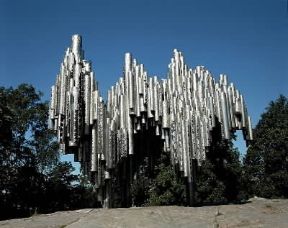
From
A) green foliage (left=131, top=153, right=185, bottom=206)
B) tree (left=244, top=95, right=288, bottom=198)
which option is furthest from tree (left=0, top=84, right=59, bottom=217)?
tree (left=244, top=95, right=288, bottom=198)

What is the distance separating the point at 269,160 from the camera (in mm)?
60281

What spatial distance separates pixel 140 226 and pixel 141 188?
94.3ft

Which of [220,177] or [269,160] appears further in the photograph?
[269,160]

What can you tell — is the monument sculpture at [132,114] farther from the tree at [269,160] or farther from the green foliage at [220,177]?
the tree at [269,160]

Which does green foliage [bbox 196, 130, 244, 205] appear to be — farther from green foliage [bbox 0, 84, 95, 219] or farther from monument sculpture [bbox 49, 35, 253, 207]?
monument sculpture [bbox 49, 35, 253, 207]

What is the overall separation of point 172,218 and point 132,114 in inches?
269

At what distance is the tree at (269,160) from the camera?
187 ft

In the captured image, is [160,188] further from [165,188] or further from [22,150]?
[22,150]

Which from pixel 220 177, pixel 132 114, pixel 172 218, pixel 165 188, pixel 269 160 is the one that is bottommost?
pixel 172 218

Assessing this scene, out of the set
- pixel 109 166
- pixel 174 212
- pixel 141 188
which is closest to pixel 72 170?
pixel 141 188

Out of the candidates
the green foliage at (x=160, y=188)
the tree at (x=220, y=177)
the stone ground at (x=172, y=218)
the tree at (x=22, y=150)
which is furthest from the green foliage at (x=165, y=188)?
the stone ground at (x=172, y=218)

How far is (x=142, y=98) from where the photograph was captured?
23.2 m

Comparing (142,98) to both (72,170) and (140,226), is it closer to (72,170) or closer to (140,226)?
(140,226)

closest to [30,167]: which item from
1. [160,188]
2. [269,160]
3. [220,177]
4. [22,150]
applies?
[22,150]
